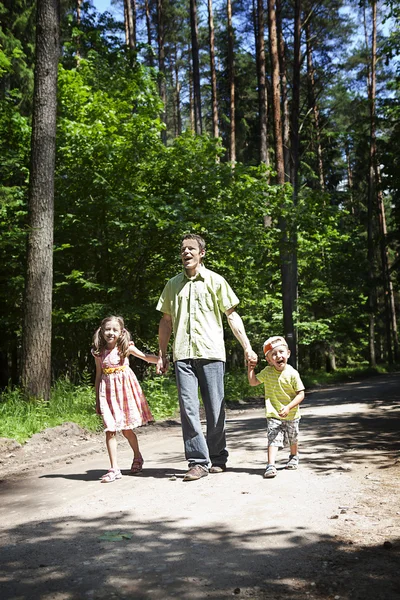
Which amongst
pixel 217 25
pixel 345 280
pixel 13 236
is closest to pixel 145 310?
pixel 13 236

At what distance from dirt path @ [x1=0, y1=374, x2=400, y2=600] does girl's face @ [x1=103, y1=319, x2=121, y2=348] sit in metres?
1.35

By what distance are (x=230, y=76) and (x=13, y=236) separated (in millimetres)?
21827

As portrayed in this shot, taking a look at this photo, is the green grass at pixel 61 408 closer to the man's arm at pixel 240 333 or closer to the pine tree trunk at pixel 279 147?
the man's arm at pixel 240 333

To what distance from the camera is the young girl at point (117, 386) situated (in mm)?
6520

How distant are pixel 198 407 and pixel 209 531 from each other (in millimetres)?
2027

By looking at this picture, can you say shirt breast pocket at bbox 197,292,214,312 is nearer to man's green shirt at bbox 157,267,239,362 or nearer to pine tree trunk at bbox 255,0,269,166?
man's green shirt at bbox 157,267,239,362

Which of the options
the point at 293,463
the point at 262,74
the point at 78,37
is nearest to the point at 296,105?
the point at 262,74

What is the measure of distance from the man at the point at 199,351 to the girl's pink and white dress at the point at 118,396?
442mm

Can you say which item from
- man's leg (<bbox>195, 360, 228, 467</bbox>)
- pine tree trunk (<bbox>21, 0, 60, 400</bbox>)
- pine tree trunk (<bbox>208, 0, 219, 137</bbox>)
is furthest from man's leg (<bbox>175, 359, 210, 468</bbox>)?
pine tree trunk (<bbox>208, 0, 219, 137</bbox>)

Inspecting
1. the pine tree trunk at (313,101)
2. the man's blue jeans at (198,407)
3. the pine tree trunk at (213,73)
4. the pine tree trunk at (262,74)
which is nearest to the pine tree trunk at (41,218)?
the man's blue jeans at (198,407)

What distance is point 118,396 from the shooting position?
660 centimetres

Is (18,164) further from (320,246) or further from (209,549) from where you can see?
(320,246)

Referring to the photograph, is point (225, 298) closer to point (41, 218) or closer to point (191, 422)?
point (191, 422)

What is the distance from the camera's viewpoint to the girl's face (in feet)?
21.7
